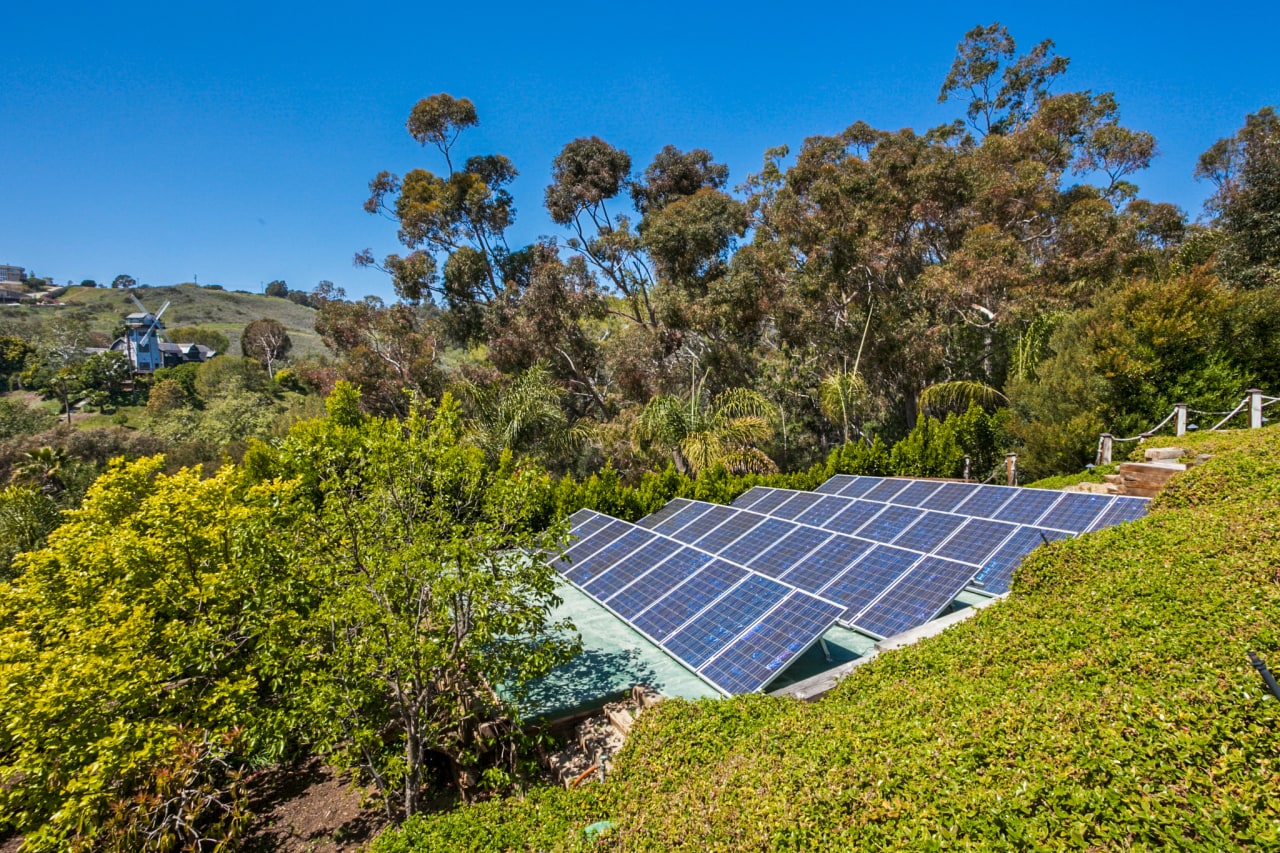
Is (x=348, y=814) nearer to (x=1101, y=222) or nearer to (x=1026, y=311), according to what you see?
(x=1026, y=311)

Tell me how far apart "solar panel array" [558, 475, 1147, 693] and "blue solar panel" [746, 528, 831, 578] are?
0.02 metres

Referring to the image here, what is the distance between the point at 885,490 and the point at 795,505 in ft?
6.71

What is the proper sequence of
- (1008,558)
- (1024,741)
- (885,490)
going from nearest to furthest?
(1024,741), (1008,558), (885,490)

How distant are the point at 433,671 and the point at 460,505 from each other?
167cm

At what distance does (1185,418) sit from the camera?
11.8m

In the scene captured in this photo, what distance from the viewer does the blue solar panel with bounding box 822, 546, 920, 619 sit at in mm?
6016

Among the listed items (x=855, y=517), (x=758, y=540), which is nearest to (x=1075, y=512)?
(x=855, y=517)

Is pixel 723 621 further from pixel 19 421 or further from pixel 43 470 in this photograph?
pixel 19 421

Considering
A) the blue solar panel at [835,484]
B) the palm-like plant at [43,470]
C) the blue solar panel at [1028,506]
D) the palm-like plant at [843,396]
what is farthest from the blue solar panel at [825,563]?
the palm-like plant at [43,470]

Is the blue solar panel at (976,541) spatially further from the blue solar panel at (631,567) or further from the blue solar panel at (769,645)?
the blue solar panel at (631,567)

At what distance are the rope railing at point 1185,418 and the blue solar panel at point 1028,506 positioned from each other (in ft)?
18.7

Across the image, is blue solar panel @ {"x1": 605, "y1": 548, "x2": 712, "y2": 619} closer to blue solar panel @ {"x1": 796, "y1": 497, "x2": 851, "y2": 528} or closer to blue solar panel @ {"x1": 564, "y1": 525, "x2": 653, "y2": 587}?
blue solar panel @ {"x1": 564, "y1": 525, "x2": 653, "y2": 587}

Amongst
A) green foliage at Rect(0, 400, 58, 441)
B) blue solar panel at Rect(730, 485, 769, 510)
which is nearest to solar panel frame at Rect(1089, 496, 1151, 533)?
blue solar panel at Rect(730, 485, 769, 510)

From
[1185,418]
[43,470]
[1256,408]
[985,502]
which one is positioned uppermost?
[1256,408]
